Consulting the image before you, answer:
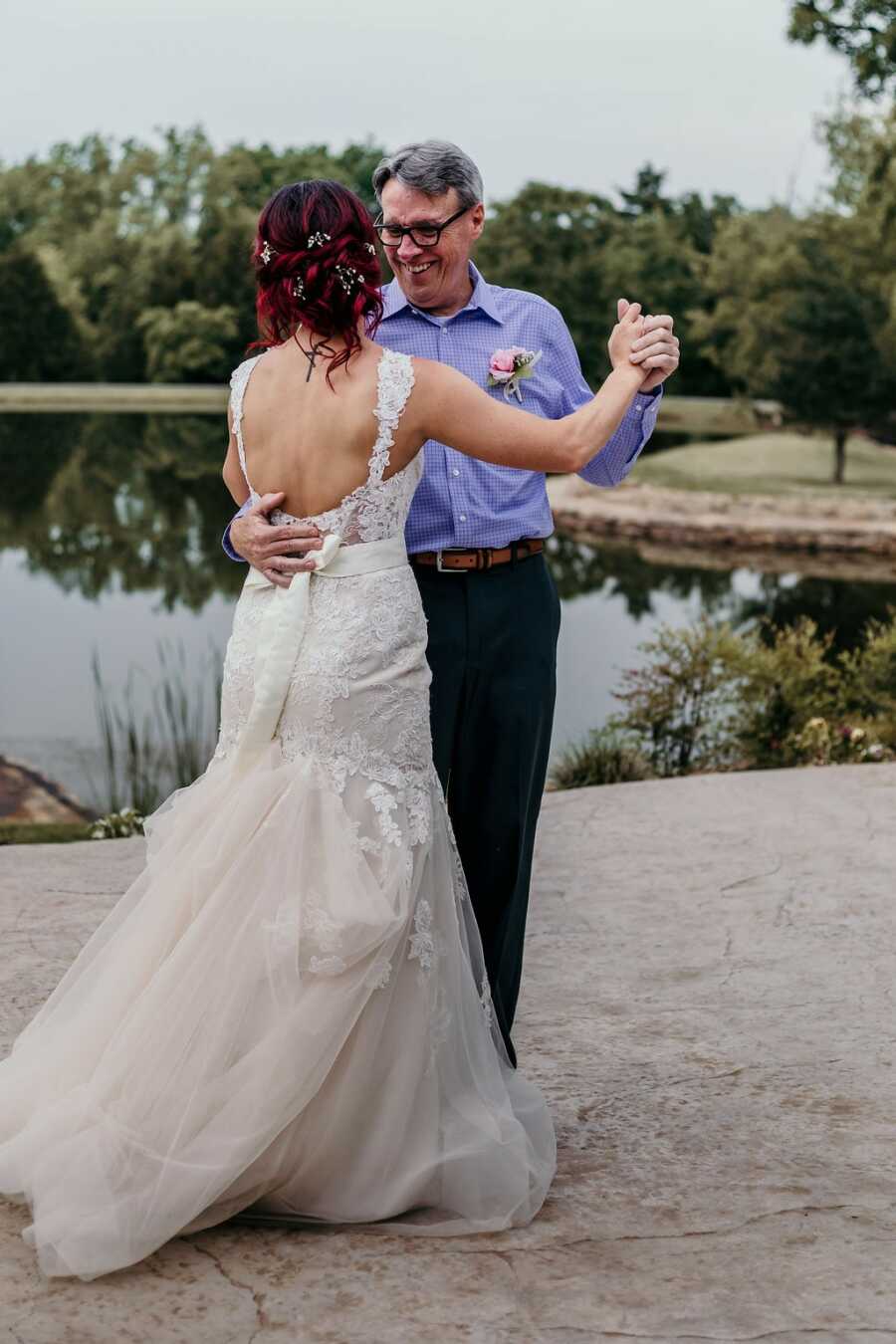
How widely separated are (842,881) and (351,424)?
3.48 metres

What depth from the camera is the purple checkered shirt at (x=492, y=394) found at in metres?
3.48

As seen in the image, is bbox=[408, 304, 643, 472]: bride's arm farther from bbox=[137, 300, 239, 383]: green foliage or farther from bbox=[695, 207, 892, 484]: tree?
bbox=[137, 300, 239, 383]: green foliage

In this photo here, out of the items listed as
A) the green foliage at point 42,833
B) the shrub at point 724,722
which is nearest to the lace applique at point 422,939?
the green foliage at point 42,833

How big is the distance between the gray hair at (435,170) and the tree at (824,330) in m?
29.6

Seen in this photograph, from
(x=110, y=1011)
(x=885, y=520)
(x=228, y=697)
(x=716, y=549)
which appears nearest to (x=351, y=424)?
(x=228, y=697)

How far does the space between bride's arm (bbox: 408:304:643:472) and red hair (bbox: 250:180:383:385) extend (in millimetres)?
166

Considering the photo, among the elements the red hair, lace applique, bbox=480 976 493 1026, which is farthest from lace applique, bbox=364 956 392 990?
the red hair

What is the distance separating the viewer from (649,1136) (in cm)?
348

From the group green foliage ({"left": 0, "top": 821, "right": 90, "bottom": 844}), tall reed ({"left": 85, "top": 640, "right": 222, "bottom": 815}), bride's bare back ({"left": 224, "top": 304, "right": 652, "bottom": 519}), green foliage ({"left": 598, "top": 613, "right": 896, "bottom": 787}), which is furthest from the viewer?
green foliage ({"left": 598, "top": 613, "right": 896, "bottom": 787})

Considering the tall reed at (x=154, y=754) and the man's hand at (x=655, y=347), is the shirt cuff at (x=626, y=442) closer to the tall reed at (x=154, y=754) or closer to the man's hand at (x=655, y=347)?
the man's hand at (x=655, y=347)

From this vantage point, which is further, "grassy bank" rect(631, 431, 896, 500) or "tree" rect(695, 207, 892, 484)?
"grassy bank" rect(631, 431, 896, 500)

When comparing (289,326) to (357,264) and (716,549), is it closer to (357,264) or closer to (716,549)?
(357,264)

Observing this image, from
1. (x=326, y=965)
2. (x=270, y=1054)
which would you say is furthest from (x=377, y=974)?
(x=270, y=1054)

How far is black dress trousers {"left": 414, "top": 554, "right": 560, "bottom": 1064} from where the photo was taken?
138 inches
